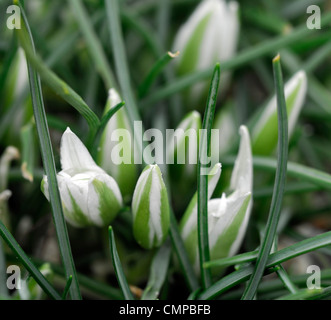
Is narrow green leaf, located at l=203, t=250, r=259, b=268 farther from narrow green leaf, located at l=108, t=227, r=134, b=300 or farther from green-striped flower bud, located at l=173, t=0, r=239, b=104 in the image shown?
green-striped flower bud, located at l=173, t=0, r=239, b=104

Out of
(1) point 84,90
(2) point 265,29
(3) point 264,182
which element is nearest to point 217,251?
(3) point 264,182

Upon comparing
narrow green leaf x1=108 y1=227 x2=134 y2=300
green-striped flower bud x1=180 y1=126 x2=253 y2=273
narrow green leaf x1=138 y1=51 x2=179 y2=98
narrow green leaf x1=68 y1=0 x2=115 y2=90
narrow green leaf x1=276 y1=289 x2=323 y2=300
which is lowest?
narrow green leaf x1=276 y1=289 x2=323 y2=300

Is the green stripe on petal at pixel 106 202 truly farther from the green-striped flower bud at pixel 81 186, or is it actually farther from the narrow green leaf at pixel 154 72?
the narrow green leaf at pixel 154 72

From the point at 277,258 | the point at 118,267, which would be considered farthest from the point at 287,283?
the point at 118,267

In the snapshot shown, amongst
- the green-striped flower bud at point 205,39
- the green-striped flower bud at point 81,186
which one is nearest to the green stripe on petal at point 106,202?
the green-striped flower bud at point 81,186

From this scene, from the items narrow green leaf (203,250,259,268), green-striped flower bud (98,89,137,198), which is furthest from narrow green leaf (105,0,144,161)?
narrow green leaf (203,250,259,268)

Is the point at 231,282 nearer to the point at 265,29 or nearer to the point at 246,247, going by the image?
the point at 246,247
